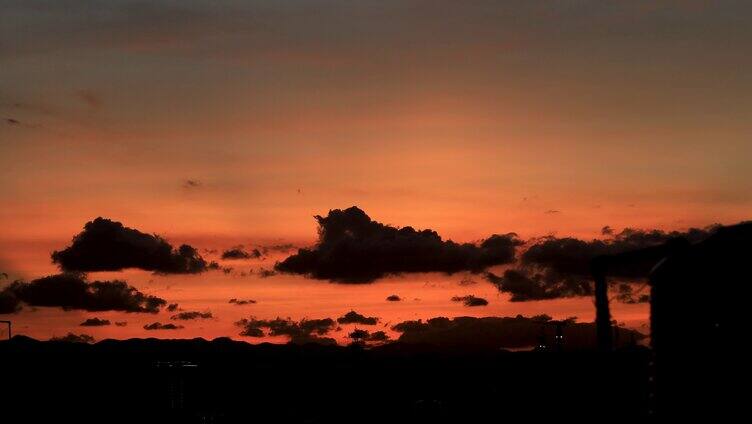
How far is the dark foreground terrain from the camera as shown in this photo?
182 ft

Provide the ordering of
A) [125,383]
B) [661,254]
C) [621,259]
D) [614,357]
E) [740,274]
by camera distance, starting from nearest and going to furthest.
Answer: [740,274] → [661,254] → [621,259] → [614,357] → [125,383]

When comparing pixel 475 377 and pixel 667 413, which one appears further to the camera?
pixel 475 377

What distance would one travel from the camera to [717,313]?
31672 millimetres

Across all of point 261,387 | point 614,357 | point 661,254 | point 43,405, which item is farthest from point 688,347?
point 261,387

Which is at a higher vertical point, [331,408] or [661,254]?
[661,254]

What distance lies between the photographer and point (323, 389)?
111438 mm

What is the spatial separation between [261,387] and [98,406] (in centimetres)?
2618

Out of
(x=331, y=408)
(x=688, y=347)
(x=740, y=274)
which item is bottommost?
(x=331, y=408)

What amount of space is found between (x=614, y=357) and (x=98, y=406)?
5446cm

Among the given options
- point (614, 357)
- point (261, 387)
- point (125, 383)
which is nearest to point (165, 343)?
point (261, 387)

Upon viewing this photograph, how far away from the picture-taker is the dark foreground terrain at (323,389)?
182 ft

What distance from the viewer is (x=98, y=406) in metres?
88.4

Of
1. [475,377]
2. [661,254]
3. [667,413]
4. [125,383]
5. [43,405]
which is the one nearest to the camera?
[667,413]

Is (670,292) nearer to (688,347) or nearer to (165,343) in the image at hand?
(688,347)
